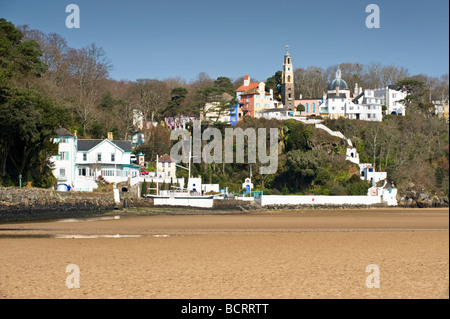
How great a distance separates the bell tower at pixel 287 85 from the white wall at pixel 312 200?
38.5 metres

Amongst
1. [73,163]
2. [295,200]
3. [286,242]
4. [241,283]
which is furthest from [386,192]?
[241,283]

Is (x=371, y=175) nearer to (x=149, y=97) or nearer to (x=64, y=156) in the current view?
(x=149, y=97)

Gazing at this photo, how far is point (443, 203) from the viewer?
182 feet

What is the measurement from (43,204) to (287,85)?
210ft

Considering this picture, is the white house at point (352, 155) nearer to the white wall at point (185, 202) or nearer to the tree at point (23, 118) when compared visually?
the white wall at point (185, 202)

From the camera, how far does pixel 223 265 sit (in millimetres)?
13414

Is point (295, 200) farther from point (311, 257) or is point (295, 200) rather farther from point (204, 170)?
point (311, 257)

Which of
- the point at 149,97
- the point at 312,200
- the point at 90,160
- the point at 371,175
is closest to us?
the point at 312,200

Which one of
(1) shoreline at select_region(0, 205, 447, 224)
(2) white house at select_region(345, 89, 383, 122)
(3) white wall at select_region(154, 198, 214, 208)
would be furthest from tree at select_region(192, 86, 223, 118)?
(1) shoreline at select_region(0, 205, 447, 224)

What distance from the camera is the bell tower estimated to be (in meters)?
Answer: 92.9

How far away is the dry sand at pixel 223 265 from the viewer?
1053cm

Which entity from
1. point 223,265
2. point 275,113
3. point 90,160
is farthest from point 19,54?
point 275,113

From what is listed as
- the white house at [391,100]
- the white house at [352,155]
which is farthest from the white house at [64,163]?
the white house at [391,100]

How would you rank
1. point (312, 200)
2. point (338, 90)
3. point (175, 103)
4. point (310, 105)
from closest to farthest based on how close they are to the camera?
1. point (312, 200)
2. point (175, 103)
3. point (338, 90)
4. point (310, 105)
